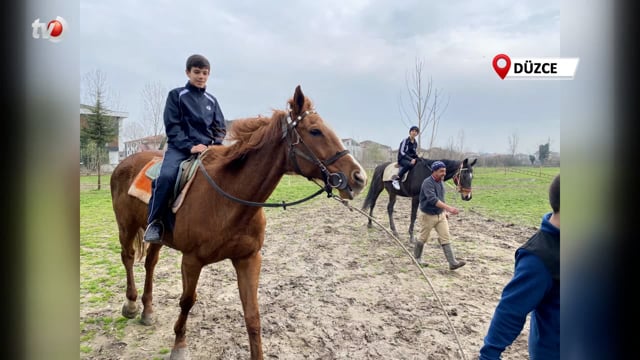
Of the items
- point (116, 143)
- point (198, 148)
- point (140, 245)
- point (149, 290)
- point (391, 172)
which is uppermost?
point (116, 143)

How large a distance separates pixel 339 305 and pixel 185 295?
1.76 meters

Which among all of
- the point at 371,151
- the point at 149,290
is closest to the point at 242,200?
the point at 149,290

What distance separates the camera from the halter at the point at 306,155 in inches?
75.2

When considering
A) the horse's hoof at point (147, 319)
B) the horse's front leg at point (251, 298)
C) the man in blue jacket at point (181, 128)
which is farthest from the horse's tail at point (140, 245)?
the horse's front leg at point (251, 298)

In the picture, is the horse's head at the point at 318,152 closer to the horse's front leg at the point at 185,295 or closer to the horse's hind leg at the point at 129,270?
the horse's front leg at the point at 185,295

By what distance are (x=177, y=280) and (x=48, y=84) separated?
373cm

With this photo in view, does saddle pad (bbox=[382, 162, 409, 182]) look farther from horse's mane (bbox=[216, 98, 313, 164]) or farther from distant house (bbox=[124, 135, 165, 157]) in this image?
horse's mane (bbox=[216, 98, 313, 164])

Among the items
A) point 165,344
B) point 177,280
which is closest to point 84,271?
point 177,280

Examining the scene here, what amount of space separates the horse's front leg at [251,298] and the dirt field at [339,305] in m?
0.41

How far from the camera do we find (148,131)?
3637mm

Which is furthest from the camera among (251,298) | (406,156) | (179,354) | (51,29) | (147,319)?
(406,156)

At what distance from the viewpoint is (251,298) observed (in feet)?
7.70

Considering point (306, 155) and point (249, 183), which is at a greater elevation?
point (306, 155)

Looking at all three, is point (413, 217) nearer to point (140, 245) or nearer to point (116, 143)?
point (140, 245)
